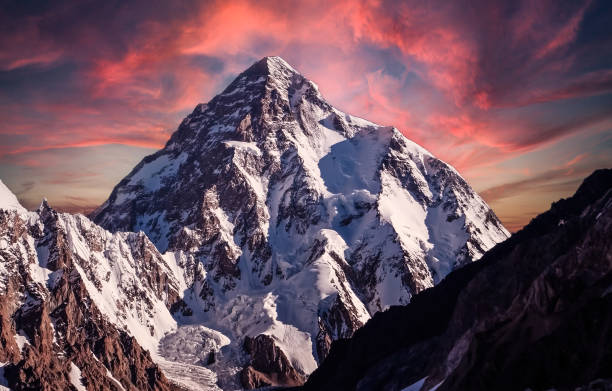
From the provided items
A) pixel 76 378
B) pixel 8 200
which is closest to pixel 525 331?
pixel 76 378

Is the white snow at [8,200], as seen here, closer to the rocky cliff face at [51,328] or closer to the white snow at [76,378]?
A: the rocky cliff face at [51,328]

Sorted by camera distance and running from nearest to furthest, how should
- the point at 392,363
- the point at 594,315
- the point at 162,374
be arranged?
the point at 594,315, the point at 392,363, the point at 162,374

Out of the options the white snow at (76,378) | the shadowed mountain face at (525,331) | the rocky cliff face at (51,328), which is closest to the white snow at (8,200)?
the rocky cliff face at (51,328)

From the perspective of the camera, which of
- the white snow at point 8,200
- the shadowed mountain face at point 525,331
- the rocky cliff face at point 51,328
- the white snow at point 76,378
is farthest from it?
the white snow at point 8,200

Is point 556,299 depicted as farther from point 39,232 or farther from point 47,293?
point 39,232

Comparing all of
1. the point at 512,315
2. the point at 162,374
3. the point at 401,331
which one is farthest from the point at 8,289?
the point at 512,315

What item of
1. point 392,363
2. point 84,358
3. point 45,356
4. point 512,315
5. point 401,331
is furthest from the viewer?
point 84,358
